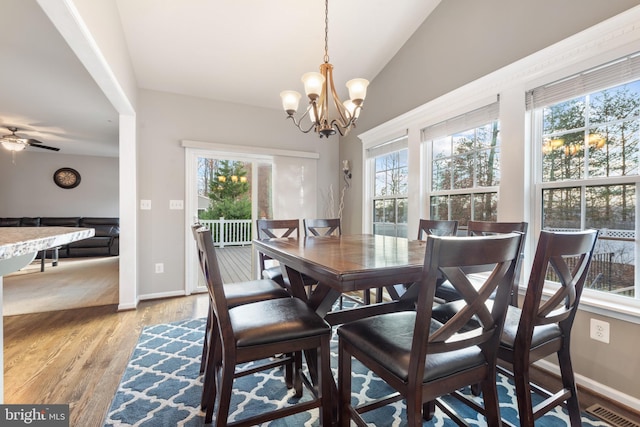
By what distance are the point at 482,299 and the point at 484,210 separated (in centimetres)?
192

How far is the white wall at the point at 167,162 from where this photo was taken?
11.6 ft

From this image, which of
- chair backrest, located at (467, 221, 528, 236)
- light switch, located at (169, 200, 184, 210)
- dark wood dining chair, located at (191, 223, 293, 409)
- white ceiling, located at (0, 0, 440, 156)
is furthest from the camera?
light switch, located at (169, 200, 184, 210)

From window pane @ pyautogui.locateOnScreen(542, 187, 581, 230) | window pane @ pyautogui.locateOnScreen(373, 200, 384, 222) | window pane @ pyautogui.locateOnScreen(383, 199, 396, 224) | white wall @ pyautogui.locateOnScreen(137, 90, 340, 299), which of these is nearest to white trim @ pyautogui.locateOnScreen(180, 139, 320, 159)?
white wall @ pyautogui.locateOnScreen(137, 90, 340, 299)

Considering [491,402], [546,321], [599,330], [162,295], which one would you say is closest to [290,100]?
[546,321]

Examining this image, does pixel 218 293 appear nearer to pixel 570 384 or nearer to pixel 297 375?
pixel 297 375

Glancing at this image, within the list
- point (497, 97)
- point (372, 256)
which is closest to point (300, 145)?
point (497, 97)

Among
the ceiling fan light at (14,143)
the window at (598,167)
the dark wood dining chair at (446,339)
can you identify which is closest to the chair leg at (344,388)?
the dark wood dining chair at (446,339)

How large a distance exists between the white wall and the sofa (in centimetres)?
382

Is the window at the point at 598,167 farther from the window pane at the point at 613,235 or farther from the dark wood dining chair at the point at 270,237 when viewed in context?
the dark wood dining chair at the point at 270,237

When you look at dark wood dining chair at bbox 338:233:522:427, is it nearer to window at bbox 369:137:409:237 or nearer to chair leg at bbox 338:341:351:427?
chair leg at bbox 338:341:351:427

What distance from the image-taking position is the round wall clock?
7.09m

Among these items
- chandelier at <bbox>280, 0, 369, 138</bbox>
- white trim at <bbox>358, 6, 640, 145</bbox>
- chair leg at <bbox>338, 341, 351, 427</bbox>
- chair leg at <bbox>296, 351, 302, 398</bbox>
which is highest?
white trim at <bbox>358, 6, 640, 145</bbox>

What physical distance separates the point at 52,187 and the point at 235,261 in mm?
5662

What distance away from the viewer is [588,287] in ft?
6.33
